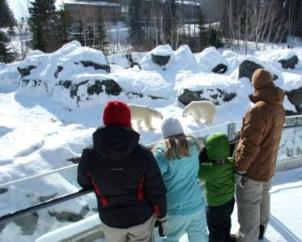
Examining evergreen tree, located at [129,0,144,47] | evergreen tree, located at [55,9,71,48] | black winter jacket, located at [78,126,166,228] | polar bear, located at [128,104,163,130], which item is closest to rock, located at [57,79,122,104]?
polar bear, located at [128,104,163,130]

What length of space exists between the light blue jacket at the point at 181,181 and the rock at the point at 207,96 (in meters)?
10.5

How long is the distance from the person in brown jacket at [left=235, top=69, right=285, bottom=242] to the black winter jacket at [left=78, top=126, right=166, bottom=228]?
815 millimetres

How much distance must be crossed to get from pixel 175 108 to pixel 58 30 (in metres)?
16.8

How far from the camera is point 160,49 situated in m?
16.5

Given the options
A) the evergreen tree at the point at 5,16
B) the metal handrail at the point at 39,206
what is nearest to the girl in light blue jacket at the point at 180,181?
the metal handrail at the point at 39,206

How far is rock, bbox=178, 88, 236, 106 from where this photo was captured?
13.4 m

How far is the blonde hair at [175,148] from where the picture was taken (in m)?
2.79

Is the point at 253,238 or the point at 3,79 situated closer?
the point at 253,238

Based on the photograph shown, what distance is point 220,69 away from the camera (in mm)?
16281

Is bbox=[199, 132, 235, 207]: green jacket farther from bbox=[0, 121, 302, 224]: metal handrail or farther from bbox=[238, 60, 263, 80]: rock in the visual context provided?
bbox=[238, 60, 263, 80]: rock

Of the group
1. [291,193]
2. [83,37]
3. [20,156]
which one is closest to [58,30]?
[83,37]

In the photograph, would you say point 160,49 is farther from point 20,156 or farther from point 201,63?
point 20,156

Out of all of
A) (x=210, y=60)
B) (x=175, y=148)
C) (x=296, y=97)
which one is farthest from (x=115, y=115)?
(x=210, y=60)

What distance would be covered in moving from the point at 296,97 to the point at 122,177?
485 inches
